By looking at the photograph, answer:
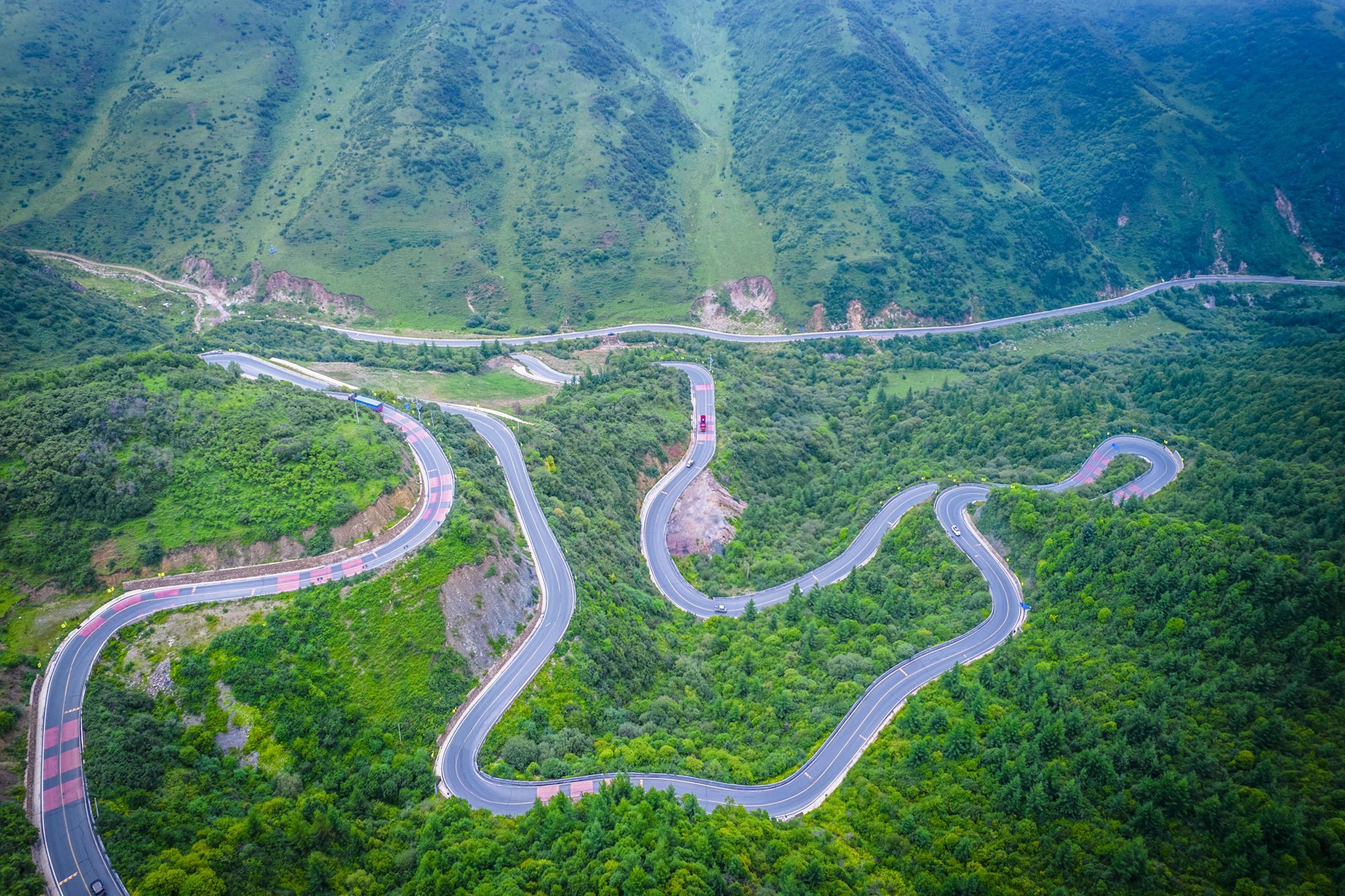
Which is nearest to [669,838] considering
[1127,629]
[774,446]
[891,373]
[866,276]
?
[1127,629]

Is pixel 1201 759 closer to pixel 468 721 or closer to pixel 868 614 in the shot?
pixel 868 614

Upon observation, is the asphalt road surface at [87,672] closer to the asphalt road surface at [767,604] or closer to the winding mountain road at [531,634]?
the winding mountain road at [531,634]

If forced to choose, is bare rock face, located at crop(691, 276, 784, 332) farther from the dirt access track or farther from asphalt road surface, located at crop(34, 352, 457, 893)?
the dirt access track

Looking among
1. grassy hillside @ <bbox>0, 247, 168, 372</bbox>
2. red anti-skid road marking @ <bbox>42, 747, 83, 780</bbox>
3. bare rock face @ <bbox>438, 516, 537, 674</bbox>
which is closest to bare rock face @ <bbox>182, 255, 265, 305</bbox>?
grassy hillside @ <bbox>0, 247, 168, 372</bbox>

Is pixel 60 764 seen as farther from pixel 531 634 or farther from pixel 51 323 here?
pixel 51 323

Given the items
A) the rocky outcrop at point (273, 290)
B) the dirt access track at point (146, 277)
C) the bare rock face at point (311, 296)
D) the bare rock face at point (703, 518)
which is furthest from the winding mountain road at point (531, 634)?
the dirt access track at point (146, 277)

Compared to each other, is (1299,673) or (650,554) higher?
(1299,673)
